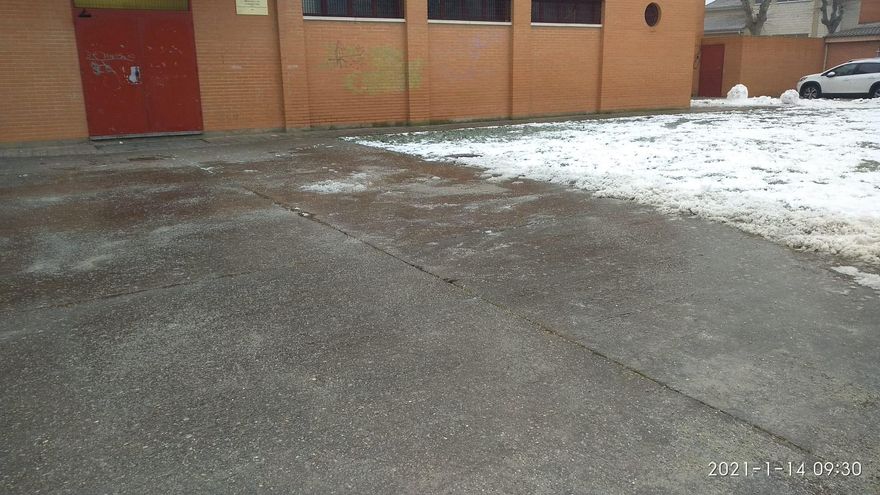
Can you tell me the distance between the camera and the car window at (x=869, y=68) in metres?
26.1

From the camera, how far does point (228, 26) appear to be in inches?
578

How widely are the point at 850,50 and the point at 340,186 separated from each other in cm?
3371

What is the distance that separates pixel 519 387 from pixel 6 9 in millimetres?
13828

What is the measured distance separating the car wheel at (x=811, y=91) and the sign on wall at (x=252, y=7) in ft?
79.4

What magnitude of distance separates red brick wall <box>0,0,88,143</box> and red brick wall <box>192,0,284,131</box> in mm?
2601

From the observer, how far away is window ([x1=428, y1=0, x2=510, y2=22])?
17188 millimetres

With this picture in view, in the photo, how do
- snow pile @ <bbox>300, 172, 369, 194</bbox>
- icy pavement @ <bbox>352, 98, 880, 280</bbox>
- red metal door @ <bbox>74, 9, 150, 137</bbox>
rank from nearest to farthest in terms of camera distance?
icy pavement @ <bbox>352, 98, 880, 280</bbox> < snow pile @ <bbox>300, 172, 369, 194</bbox> < red metal door @ <bbox>74, 9, 150, 137</bbox>

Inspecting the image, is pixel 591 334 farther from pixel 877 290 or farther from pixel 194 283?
pixel 194 283

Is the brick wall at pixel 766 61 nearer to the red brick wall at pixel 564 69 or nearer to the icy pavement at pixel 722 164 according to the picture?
the icy pavement at pixel 722 164

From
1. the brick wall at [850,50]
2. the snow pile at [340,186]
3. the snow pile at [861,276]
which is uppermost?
the brick wall at [850,50]

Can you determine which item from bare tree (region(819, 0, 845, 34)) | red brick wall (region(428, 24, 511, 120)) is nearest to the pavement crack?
red brick wall (region(428, 24, 511, 120))

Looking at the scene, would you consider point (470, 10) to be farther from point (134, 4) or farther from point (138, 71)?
point (138, 71)

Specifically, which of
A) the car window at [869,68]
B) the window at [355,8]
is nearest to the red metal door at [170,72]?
the window at [355,8]

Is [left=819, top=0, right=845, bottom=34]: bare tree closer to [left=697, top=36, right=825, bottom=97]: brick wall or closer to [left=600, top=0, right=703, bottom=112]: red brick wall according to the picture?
[left=697, top=36, right=825, bottom=97]: brick wall
